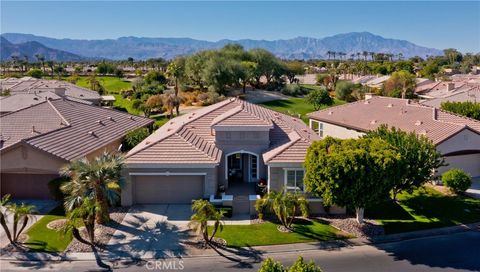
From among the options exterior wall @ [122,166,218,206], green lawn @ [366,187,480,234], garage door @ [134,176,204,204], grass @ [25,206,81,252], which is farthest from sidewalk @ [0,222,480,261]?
garage door @ [134,176,204,204]

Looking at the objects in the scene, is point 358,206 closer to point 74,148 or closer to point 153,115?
point 74,148

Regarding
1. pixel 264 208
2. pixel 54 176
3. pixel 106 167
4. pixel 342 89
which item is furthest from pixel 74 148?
pixel 342 89

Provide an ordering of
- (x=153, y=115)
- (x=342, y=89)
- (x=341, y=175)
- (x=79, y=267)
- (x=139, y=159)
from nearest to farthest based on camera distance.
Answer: (x=79, y=267) → (x=341, y=175) → (x=139, y=159) → (x=153, y=115) → (x=342, y=89)

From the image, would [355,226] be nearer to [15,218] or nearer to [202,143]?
[202,143]

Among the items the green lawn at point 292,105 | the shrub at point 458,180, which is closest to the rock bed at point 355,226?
the shrub at point 458,180

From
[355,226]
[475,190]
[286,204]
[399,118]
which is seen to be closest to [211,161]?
[286,204]
